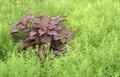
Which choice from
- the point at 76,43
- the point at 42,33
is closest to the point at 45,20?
the point at 42,33

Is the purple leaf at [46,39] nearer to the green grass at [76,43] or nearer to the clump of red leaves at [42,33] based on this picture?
the clump of red leaves at [42,33]

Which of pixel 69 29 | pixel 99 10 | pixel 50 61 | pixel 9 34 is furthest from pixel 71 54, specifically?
pixel 99 10

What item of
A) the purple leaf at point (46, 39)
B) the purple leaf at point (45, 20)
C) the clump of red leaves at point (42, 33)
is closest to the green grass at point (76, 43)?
the clump of red leaves at point (42, 33)

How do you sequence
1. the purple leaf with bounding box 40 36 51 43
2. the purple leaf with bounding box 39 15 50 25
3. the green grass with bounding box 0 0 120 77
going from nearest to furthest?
the green grass with bounding box 0 0 120 77 → the purple leaf with bounding box 40 36 51 43 → the purple leaf with bounding box 39 15 50 25

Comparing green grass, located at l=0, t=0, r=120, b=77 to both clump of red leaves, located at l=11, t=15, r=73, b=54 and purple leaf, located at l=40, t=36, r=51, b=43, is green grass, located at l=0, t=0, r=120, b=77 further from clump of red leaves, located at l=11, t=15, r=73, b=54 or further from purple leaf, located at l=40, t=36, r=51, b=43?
purple leaf, located at l=40, t=36, r=51, b=43

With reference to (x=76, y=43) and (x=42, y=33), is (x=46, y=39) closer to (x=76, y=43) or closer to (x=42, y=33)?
(x=42, y=33)

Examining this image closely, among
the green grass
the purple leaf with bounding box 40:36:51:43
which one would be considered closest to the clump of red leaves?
the purple leaf with bounding box 40:36:51:43
